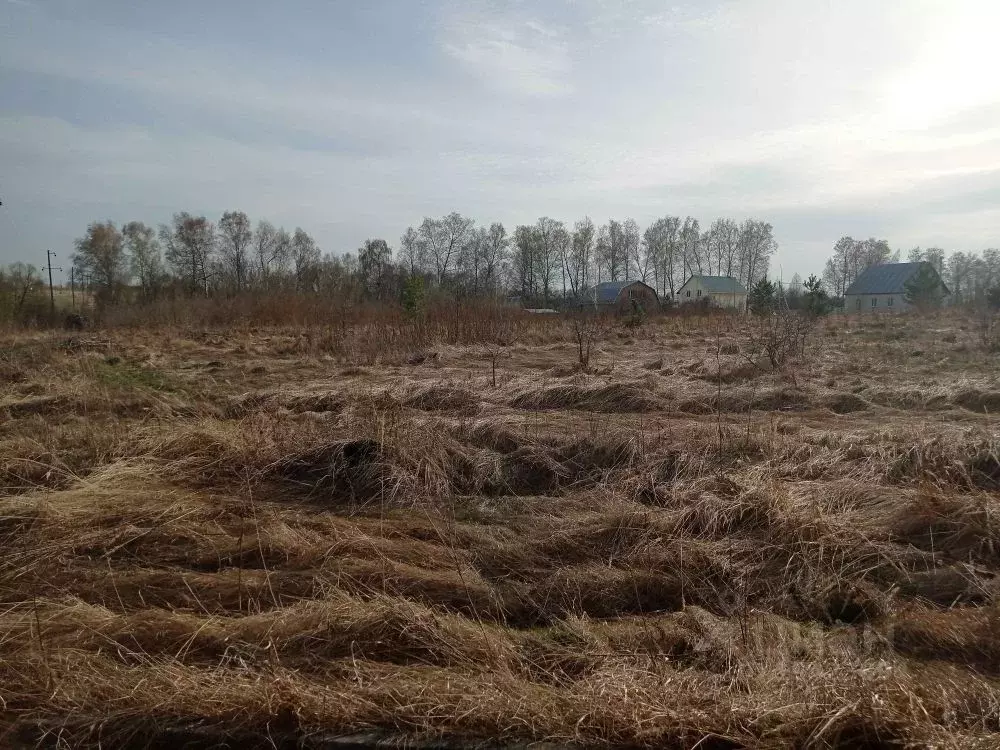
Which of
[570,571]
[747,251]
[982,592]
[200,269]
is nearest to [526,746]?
[570,571]

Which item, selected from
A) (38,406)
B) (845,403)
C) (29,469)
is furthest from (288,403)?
(845,403)

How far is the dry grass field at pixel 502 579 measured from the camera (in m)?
2.59

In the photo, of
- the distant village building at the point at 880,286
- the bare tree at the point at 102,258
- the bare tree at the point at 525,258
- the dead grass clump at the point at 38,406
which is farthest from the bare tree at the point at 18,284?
the distant village building at the point at 880,286

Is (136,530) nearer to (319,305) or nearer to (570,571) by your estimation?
(570,571)

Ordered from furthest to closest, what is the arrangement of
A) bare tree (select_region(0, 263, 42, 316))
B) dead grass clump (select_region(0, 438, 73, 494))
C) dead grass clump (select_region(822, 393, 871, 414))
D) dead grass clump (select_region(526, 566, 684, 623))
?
1. bare tree (select_region(0, 263, 42, 316))
2. dead grass clump (select_region(822, 393, 871, 414))
3. dead grass clump (select_region(0, 438, 73, 494))
4. dead grass clump (select_region(526, 566, 684, 623))

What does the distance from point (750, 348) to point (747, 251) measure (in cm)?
8036

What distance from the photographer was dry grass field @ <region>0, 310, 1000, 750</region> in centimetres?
259

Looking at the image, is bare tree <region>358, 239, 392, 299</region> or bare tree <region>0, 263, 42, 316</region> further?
bare tree <region>358, 239, 392, 299</region>

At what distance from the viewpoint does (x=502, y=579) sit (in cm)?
383

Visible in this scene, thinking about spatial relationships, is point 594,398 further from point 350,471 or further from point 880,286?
point 880,286

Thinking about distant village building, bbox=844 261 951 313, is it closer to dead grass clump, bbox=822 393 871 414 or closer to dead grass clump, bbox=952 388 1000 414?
dead grass clump, bbox=952 388 1000 414

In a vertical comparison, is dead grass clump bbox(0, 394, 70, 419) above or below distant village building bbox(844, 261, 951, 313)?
below

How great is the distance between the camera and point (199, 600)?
3637 millimetres

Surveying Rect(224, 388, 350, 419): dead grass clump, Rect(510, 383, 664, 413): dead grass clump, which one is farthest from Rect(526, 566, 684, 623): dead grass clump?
Rect(224, 388, 350, 419): dead grass clump
